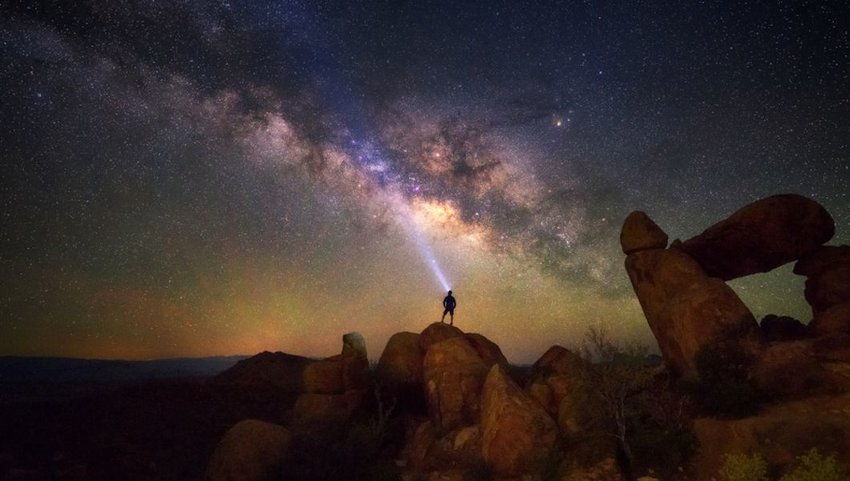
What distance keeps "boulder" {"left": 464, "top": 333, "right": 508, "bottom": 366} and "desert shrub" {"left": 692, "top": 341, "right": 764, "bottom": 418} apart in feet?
32.6

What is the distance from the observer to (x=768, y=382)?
16.2 meters

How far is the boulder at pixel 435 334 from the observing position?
27.1 meters

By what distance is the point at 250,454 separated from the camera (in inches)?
728

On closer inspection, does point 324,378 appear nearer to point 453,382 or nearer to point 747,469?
point 453,382

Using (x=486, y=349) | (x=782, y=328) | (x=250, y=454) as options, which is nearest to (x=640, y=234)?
(x=782, y=328)

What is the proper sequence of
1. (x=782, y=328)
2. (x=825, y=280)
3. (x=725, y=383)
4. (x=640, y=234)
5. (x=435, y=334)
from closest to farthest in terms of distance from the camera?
(x=725, y=383)
(x=825, y=280)
(x=640, y=234)
(x=782, y=328)
(x=435, y=334)

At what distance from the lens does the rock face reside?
72.7 feet

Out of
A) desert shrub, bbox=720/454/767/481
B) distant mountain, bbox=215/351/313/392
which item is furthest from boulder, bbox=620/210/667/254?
distant mountain, bbox=215/351/313/392

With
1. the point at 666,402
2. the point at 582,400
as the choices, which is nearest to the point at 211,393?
the point at 582,400

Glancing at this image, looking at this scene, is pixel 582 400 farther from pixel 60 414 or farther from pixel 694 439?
pixel 60 414

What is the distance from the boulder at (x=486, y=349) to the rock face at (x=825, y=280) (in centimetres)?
1568

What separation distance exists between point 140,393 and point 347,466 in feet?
80.1

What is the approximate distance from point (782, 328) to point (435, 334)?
20.7 m

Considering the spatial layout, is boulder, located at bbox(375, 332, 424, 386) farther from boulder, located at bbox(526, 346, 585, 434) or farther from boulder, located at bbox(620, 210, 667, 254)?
boulder, located at bbox(620, 210, 667, 254)
